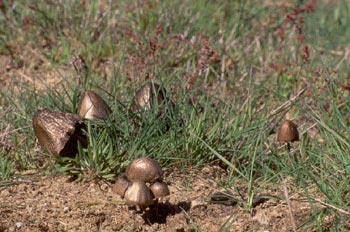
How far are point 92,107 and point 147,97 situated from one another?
0.39 m

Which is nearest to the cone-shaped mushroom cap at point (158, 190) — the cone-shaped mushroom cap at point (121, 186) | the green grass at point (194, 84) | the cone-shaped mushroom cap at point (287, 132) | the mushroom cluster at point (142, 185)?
the mushroom cluster at point (142, 185)

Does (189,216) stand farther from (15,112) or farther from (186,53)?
(186,53)

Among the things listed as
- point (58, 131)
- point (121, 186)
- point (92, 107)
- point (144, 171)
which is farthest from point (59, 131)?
point (144, 171)

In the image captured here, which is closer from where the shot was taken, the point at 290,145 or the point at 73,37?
the point at 290,145

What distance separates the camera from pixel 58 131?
4074 mm

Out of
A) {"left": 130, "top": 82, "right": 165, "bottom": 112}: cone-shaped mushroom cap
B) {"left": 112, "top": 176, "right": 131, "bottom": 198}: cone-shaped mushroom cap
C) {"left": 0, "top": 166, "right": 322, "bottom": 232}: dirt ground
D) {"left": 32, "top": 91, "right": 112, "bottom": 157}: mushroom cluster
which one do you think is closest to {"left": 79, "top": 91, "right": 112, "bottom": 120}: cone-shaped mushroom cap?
{"left": 32, "top": 91, "right": 112, "bottom": 157}: mushroom cluster

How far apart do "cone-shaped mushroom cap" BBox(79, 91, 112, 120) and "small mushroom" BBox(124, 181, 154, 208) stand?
0.84m

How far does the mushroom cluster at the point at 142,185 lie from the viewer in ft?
11.5

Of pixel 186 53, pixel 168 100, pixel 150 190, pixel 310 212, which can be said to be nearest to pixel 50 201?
pixel 150 190

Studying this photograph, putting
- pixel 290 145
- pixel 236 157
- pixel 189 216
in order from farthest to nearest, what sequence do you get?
pixel 290 145, pixel 236 157, pixel 189 216

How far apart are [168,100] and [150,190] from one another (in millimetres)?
1086

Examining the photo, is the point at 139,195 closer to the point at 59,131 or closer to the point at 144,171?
the point at 144,171

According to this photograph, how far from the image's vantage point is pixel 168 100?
4559 mm

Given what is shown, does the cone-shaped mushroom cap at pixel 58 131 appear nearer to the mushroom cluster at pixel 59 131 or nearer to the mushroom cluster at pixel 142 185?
the mushroom cluster at pixel 59 131
